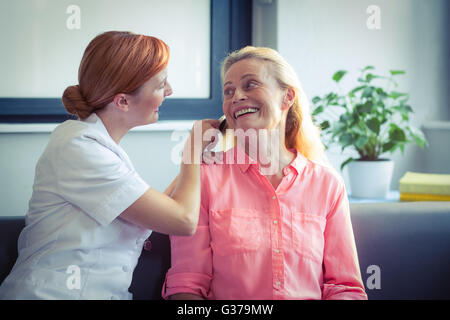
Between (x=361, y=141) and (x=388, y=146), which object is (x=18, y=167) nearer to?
(x=361, y=141)

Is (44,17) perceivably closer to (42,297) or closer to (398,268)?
(42,297)

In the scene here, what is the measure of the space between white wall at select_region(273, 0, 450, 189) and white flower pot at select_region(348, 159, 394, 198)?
0.29 m

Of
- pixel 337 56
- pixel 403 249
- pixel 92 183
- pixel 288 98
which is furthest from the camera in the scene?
pixel 337 56

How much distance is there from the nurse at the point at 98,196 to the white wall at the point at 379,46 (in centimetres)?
118

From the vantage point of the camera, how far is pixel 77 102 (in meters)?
1.14

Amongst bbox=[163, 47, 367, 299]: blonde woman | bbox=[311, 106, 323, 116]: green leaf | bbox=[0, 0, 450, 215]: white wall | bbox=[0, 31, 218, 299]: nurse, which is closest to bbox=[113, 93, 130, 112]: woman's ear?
bbox=[0, 31, 218, 299]: nurse

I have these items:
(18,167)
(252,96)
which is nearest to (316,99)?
(252,96)

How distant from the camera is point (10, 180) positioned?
1933 millimetres

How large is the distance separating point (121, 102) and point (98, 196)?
25 centimetres

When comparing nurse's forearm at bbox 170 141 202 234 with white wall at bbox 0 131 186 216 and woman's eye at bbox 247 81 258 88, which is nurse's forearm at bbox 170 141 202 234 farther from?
white wall at bbox 0 131 186 216

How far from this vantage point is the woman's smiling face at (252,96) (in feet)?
4.38

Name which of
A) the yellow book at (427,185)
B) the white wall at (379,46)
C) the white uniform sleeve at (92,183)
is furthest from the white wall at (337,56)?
A: the white uniform sleeve at (92,183)

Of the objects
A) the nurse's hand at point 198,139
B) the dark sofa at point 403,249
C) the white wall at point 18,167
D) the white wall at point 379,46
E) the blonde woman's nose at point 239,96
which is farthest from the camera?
the white wall at point 379,46

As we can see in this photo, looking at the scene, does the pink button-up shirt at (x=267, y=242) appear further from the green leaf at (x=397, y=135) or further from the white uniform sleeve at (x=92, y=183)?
the green leaf at (x=397, y=135)
